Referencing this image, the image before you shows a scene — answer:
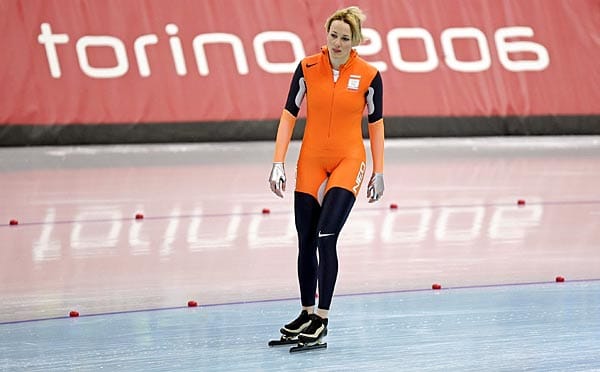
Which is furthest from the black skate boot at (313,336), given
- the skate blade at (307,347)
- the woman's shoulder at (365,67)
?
the woman's shoulder at (365,67)

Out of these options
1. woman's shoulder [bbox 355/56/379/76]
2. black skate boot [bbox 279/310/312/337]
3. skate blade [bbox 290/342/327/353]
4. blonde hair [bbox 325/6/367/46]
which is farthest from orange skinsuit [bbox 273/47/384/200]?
skate blade [bbox 290/342/327/353]

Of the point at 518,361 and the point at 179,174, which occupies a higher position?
the point at 179,174

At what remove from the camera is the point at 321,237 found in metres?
5.04

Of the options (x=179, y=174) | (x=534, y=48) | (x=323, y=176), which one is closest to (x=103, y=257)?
(x=323, y=176)

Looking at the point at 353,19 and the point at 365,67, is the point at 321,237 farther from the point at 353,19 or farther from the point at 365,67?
the point at 353,19

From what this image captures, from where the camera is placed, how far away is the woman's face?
16.6 ft

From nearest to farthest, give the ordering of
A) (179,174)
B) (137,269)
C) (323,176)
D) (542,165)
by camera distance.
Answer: (323,176)
(137,269)
(179,174)
(542,165)

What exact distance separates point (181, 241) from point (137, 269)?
3.27 ft

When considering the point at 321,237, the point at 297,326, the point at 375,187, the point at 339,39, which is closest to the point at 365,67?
the point at 339,39

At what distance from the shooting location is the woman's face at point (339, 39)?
5.07 metres

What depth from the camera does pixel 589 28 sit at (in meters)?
15.2

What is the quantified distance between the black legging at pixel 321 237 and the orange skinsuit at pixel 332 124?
0.05 meters

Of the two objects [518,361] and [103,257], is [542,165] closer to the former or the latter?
[103,257]

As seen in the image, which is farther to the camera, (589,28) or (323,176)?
(589,28)
